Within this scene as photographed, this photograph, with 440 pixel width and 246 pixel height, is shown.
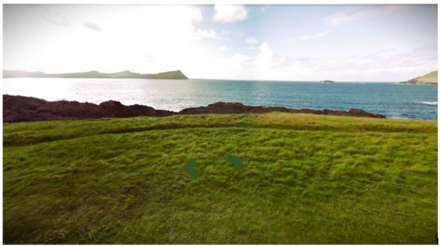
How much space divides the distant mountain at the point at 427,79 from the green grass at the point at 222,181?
1171mm

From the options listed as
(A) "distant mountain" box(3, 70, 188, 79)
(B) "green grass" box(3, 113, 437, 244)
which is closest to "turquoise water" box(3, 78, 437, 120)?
(A) "distant mountain" box(3, 70, 188, 79)

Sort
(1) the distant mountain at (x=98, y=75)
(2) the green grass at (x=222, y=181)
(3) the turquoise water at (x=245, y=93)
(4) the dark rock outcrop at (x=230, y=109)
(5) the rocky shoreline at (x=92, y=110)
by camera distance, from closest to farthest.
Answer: (2) the green grass at (x=222, y=181), (1) the distant mountain at (x=98, y=75), (5) the rocky shoreline at (x=92, y=110), (3) the turquoise water at (x=245, y=93), (4) the dark rock outcrop at (x=230, y=109)

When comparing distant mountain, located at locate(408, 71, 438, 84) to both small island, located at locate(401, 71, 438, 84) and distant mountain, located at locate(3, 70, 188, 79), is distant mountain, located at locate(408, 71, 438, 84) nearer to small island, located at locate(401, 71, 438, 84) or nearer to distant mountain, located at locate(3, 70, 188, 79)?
small island, located at locate(401, 71, 438, 84)

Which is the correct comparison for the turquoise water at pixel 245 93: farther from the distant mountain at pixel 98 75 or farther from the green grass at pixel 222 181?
the green grass at pixel 222 181

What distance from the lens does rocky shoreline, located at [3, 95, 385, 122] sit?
604cm

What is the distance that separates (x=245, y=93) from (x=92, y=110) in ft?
13.4

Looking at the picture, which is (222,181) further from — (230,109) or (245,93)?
(245,93)

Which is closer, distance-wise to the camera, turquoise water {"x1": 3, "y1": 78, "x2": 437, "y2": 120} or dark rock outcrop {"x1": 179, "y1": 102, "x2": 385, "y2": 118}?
turquoise water {"x1": 3, "y1": 78, "x2": 437, "y2": 120}

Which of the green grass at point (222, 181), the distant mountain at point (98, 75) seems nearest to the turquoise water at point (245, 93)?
the distant mountain at point (98, 75)

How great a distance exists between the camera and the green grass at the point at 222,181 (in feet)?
14.8

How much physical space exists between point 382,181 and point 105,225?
556cm

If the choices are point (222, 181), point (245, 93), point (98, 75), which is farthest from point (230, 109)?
point (98, 75)

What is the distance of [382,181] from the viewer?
18.4 ft

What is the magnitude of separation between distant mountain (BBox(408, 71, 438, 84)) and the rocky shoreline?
55.0 inches
